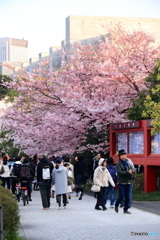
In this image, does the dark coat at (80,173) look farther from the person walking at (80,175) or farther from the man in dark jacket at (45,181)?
the man in dark jacket at (45,181)

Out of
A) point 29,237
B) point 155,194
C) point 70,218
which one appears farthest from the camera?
point 155,194

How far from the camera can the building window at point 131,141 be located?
75.3 ft

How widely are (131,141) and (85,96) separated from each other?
17.4 feet

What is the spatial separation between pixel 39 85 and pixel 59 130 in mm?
2743

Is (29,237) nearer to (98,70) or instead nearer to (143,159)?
(143,159)

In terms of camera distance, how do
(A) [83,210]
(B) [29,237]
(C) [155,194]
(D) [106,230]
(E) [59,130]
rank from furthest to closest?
(E) [59,130]
(C) [155,194]
(A) [83,210]
(D) [106,230]
(B) [29,237]

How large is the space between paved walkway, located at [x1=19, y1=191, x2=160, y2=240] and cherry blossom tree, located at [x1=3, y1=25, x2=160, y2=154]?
9.91m

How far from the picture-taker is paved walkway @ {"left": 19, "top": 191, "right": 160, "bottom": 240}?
1067 centimetres

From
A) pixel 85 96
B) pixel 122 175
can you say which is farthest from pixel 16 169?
pixel 85 96

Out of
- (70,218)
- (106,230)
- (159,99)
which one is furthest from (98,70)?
(106,230)

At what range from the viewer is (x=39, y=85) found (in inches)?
1112

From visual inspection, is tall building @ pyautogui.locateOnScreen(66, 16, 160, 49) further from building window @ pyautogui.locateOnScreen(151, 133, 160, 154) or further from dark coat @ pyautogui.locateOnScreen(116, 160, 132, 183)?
dark coat @ pyautogui.locateOnScreen(116, 160, 132, 183)

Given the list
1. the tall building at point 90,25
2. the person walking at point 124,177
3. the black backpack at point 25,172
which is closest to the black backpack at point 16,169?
the black backpack at point 25,172

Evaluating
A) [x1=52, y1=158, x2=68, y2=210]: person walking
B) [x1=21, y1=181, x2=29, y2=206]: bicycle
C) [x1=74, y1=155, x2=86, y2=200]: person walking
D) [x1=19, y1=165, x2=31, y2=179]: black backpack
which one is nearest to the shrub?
[x1=52, y1=158, x2=68, y2=210]: person walking
